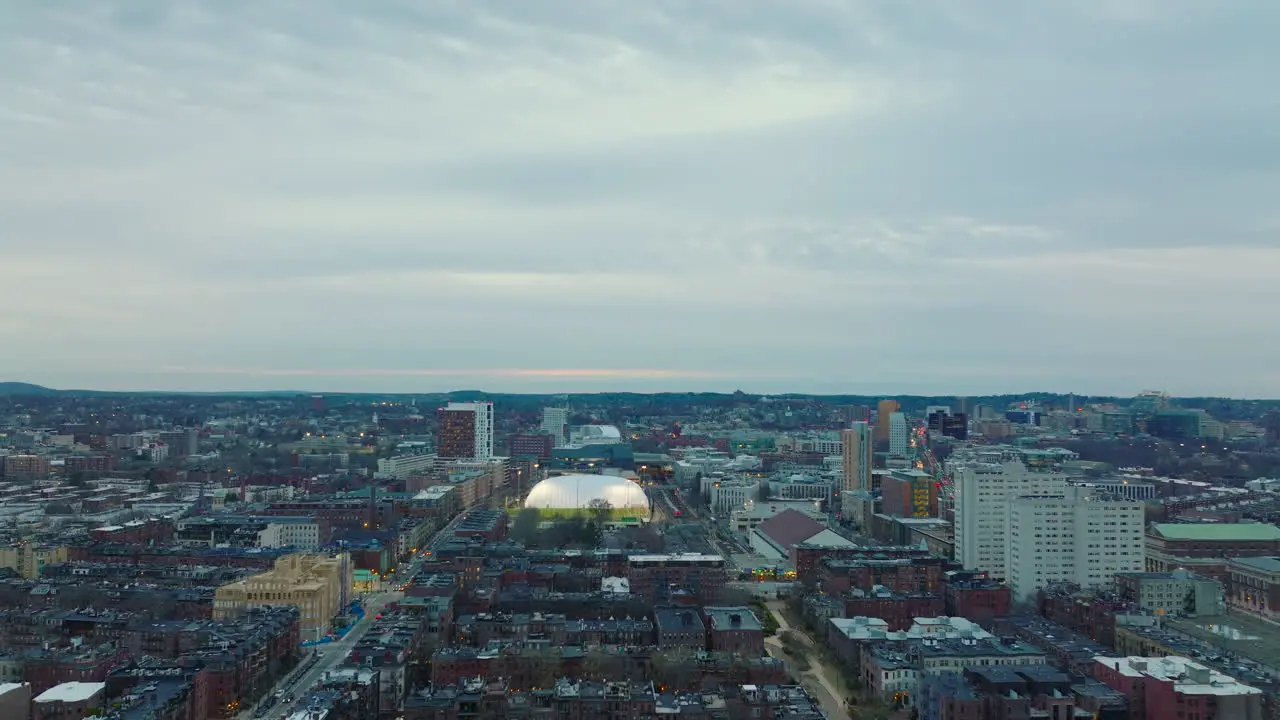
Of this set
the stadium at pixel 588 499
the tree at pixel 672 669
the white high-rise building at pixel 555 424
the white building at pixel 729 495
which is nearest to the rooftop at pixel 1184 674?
the tree at pixel 672 669

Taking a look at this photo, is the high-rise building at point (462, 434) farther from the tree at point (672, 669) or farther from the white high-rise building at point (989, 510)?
the tree at point (672, 669)

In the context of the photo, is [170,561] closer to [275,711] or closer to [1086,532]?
[275,711]

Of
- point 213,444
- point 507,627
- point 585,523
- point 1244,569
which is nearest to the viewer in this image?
point 507,627

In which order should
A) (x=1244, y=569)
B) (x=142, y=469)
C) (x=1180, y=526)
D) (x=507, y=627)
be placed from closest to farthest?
1. (x=507, y=627)
2. (x=1244, y=569)
3. (x=1180, y=526)
4. (x=142, y=469)

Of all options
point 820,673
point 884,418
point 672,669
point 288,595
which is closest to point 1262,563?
point 820,673

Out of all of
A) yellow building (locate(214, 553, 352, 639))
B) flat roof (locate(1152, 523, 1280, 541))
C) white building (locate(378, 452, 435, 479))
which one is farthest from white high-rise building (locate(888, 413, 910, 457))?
yellow building (locate(214, 553, 352, 639))

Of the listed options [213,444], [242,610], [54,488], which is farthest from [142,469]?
[242,610]
